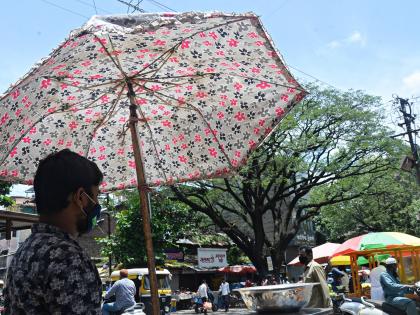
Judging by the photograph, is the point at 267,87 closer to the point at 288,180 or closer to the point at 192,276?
the point at 288,180

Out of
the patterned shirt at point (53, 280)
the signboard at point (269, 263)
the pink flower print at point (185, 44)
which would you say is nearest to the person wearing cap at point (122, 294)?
the pink flower print at point (185, 44)

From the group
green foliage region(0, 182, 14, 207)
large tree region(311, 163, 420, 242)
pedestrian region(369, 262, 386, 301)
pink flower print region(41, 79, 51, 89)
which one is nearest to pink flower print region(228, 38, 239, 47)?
pink flower print region(41, 79, 51, 89)

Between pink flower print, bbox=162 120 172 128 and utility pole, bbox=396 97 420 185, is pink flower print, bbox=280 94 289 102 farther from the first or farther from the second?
utility pole, bbox=396 97 420 185

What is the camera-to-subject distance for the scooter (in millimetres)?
7340

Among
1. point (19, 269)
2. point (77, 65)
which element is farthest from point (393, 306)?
point (19, 269)

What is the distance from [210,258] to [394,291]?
21.8m

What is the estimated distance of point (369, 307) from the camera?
26.0 ft

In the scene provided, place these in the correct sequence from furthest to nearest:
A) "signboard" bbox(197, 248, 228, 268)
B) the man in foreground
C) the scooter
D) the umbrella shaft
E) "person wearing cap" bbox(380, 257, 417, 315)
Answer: "signboard" bbox(197, 248, 228, 268)
the scooter
"person wearing cap" bbox(380, 257, 417, 315)
the man in foreground
the umbrella shaft

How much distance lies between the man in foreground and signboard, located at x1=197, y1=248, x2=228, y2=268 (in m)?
21.9

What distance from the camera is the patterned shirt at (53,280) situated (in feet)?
4.78

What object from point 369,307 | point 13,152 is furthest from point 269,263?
point 13,152

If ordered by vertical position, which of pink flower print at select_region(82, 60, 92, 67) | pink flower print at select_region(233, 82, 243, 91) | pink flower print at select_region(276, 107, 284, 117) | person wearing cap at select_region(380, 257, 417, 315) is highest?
pink flower print at select_region(82, 60, 92, 67)

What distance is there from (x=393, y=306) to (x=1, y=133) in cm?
657

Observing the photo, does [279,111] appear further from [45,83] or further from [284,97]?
[45,83]
